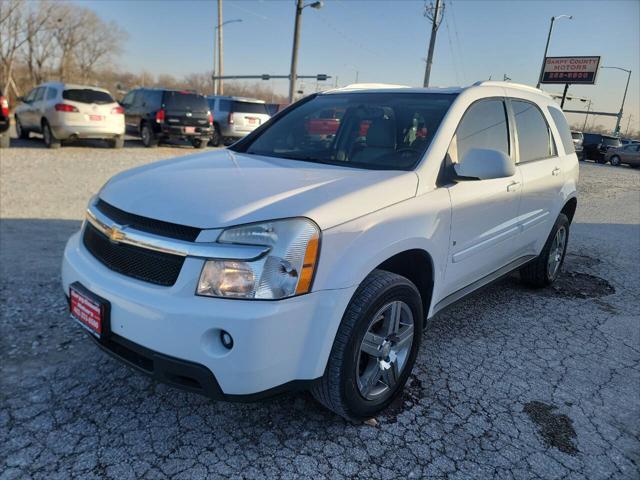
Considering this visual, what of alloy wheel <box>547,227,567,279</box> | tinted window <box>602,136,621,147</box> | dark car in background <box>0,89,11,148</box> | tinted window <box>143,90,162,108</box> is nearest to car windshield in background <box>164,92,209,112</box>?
tinted window <box>143,90,162,108</box>

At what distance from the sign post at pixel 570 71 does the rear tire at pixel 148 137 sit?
3933 cm

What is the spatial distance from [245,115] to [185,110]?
2.42 m

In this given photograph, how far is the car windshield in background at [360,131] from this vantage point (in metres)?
3.04

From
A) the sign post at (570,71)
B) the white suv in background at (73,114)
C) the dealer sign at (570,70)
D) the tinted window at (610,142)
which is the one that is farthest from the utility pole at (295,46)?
the dealer sign at (570,70)

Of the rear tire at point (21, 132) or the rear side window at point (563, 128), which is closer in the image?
the rear side window at point (563, 128)

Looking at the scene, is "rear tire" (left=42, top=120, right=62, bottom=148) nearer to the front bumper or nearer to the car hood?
the car hood

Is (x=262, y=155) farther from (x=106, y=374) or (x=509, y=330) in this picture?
(x=509, y=330)

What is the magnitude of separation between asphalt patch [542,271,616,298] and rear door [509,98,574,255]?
0.74m

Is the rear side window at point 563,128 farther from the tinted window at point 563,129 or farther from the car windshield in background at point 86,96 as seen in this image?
the car windshield in background at point 86,96

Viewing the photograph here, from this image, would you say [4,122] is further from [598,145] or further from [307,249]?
[598,145]

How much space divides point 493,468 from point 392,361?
70cm

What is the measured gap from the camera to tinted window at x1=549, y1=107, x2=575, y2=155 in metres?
4.74

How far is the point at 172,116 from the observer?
1439 centimetres

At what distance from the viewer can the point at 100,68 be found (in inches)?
2534
